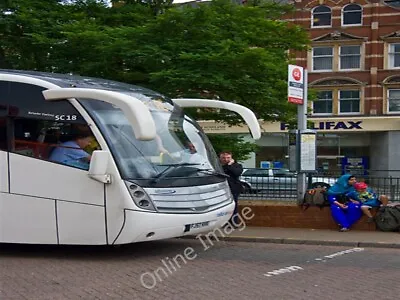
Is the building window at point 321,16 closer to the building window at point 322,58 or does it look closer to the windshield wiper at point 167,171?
the building window at point 322,58

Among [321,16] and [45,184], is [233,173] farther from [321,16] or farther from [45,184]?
[321,16]

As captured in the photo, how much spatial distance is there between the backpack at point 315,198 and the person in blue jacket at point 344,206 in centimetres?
22

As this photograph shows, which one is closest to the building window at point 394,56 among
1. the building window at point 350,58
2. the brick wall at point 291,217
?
the building window at point 350,58

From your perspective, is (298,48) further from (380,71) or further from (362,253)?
(380,71)

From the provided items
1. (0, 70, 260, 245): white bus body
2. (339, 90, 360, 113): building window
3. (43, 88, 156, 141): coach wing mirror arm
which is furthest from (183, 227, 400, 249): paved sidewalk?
(339, 90, 360, 113): building window

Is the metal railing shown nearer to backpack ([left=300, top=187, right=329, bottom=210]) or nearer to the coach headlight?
backpack ([left=300, top=187, right=329, bottom=210])

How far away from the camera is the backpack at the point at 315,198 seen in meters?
11.3

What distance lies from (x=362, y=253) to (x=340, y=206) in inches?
81.3

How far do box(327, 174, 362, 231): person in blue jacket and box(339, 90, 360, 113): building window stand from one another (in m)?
25.6

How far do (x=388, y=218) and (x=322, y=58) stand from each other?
86.3 feet

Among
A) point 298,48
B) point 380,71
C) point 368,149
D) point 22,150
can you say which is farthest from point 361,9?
point 22,150

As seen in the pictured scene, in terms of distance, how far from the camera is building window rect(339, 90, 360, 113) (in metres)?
35.4

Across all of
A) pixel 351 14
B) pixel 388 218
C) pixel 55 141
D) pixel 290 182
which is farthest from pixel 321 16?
pixel 55 141

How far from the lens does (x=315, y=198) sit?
11.3 m
